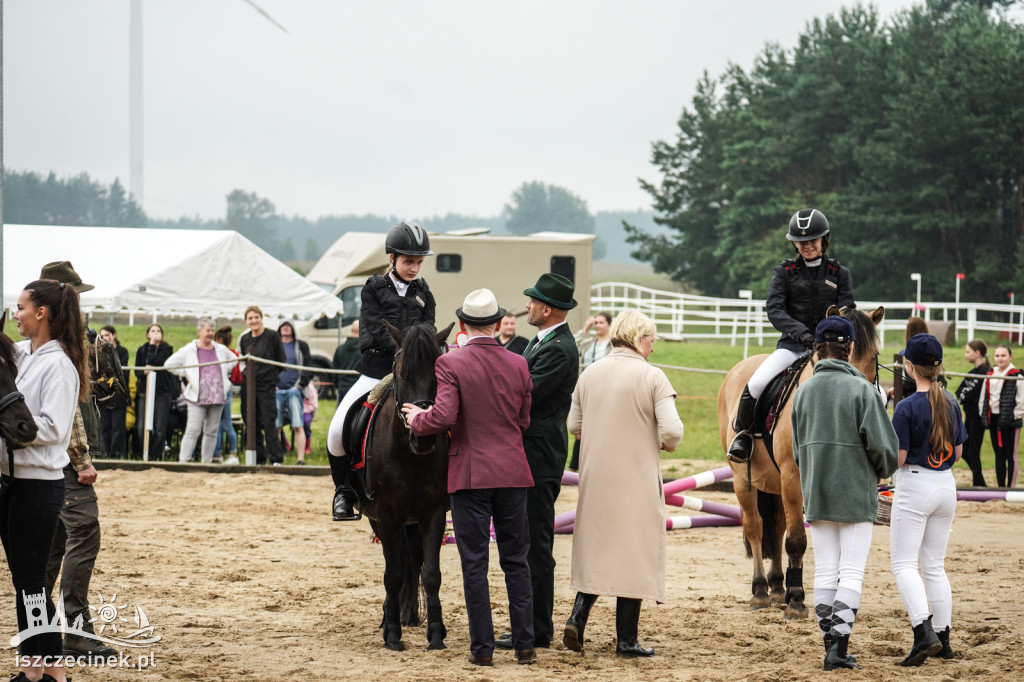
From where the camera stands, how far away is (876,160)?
40438 mm

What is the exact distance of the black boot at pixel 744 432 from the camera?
7605 mm

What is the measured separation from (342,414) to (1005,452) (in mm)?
8662

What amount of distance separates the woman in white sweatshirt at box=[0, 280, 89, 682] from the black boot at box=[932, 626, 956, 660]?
14.4 ft

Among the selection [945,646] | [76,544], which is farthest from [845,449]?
[76,544]

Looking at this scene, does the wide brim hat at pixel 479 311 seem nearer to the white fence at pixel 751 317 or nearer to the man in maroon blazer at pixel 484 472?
the man in maroon blazer at pixel 484 472

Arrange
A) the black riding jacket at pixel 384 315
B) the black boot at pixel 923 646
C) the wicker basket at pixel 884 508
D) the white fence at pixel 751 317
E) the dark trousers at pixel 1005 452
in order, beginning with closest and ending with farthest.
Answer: the black boot at pixel 923 646, the black riding jacket at pixel 384 315, the wicker basket at pixel 884 508, the dark trousers at pixel 1005 452, the white fence at pixel 751 317

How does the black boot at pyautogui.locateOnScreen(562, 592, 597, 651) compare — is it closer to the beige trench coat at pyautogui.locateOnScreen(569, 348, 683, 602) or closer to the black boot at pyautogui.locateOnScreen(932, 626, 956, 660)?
the beige trench coat at pyautogui.locateOnScreen(569, 348, 683, 602)

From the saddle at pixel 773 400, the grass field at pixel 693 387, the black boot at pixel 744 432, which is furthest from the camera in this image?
the grass field at pixel 693 387

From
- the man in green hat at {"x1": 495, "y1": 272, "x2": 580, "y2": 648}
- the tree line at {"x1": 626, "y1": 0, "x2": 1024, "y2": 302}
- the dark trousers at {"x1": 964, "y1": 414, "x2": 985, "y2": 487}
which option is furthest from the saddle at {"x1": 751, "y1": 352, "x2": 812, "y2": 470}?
the tree line at {"x1": 626, "y1": 0, "x2": 1024, "y2": 302}

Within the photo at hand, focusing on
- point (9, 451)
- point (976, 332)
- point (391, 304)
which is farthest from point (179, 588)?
point (976, 332)

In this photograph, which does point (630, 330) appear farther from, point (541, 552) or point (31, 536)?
point (31, 536)

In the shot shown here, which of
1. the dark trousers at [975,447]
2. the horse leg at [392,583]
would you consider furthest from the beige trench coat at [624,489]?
the dark trousers at [975,447]

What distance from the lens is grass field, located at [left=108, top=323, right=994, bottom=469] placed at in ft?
50.6

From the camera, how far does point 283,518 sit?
10.5 m
